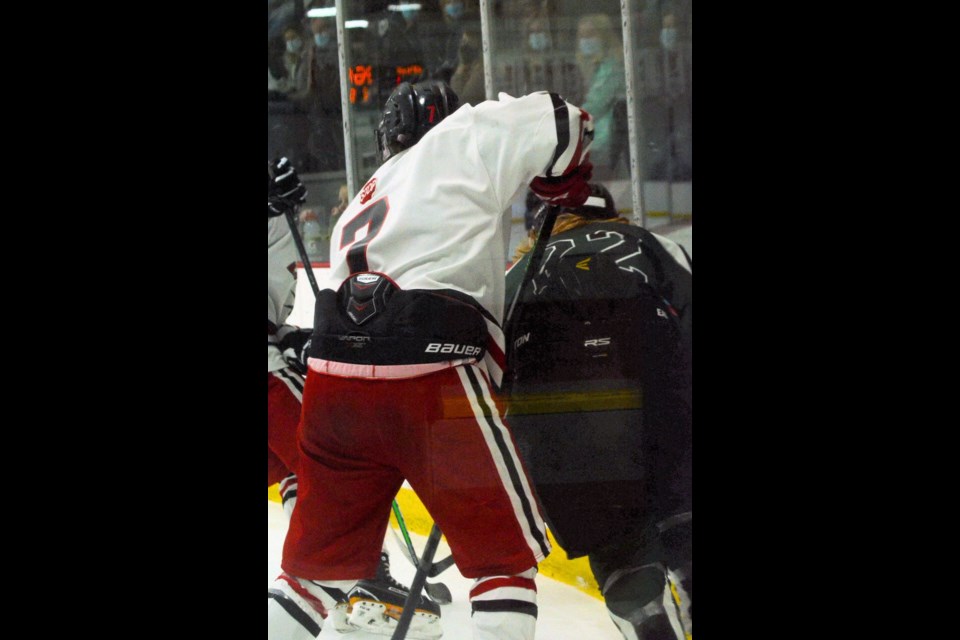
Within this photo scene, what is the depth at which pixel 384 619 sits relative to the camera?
225 cm

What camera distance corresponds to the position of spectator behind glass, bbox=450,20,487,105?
216 cm

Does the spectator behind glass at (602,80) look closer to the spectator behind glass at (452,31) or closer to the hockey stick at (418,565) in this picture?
the spectator behind glass at (452,31)

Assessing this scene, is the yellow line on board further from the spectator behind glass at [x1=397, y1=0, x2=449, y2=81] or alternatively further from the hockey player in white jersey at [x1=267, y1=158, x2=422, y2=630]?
the spectator behind glass at [x1=397, y1=0, x2=449, y2=81]

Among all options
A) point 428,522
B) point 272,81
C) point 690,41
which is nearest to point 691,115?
point 690,41

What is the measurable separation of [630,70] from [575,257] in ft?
1.38

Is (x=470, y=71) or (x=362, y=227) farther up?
(x=470, y=71)

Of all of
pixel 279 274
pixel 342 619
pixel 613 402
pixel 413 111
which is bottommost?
pixel 342 619

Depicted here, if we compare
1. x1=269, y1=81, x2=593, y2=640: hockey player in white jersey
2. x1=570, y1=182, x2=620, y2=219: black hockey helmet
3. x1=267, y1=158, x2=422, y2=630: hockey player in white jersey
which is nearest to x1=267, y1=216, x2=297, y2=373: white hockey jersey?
x1=267, y1=158, x2=422, y2=630: hockey player in white jersey

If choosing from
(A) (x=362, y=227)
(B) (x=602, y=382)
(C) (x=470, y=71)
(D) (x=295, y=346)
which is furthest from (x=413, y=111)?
(B) (x=602, y=382)

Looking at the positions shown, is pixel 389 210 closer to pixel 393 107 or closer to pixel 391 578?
pixel 393 107

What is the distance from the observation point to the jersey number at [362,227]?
7.11 feet

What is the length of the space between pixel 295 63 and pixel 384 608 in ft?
4.14

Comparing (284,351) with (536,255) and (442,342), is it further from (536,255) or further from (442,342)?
(536,255)

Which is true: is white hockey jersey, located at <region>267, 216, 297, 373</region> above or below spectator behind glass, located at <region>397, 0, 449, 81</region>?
below
